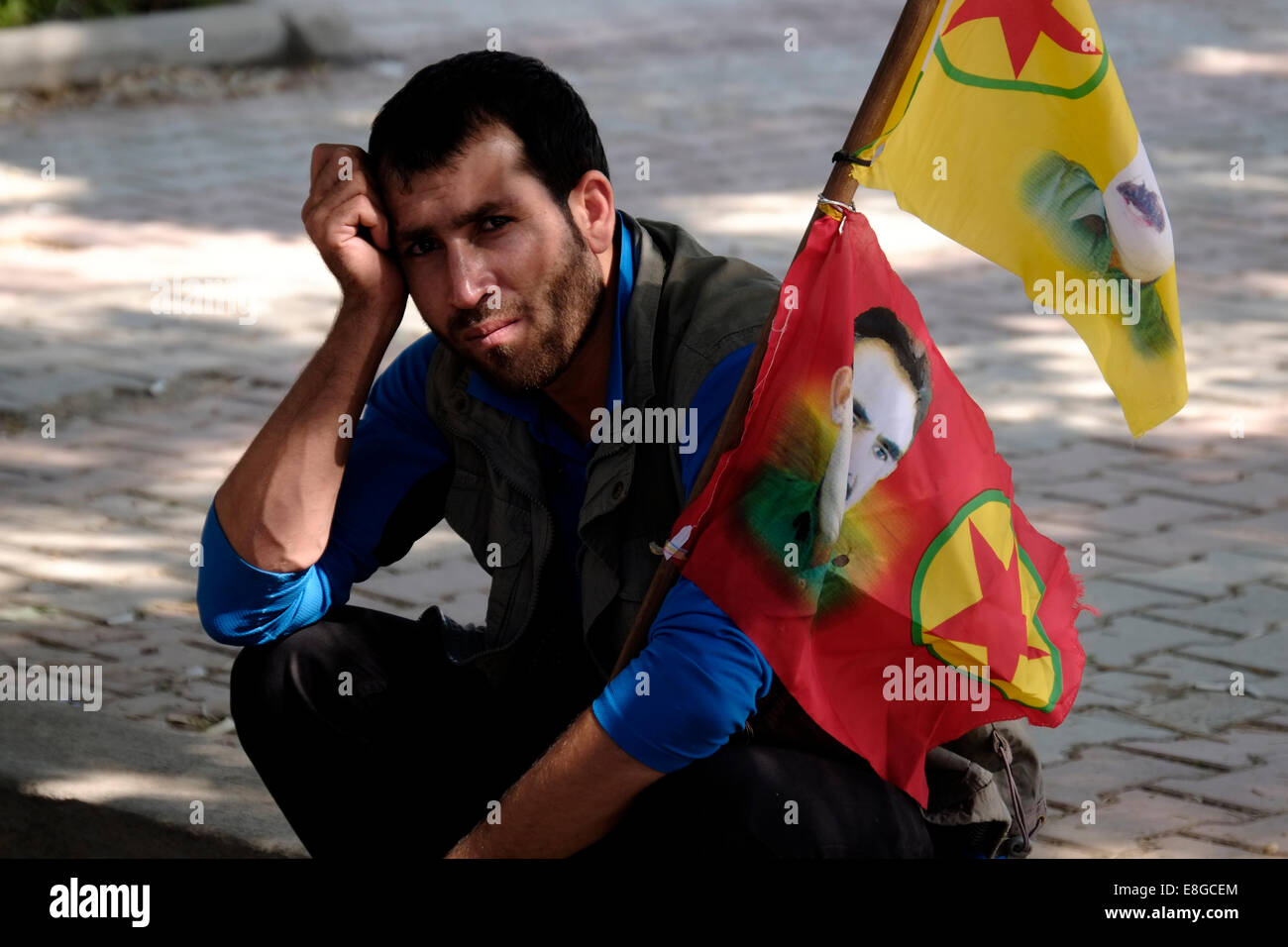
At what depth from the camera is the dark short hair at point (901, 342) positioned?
7.95 feet

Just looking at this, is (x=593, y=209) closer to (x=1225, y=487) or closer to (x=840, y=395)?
(x=840, y=395)

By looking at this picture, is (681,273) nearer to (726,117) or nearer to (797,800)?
(797,800)

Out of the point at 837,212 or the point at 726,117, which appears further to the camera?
the point at 726,117

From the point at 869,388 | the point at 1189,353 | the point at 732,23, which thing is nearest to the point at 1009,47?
the point at 869,388

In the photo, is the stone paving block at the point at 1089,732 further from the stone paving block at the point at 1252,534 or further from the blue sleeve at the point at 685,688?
the blue sleeve at the point at 685,688

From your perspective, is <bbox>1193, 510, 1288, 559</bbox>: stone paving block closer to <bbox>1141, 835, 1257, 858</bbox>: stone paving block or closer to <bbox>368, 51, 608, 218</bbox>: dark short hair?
<bbox>1141, 835, 1257, 858</bbox>: stone paving block

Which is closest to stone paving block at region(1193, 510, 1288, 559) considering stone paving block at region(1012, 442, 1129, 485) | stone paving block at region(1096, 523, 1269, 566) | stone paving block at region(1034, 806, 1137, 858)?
stone paving block at region(1096, 523, 1269, 566)

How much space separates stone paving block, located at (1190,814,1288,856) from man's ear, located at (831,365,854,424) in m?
1.22

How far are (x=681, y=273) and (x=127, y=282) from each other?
4343mm

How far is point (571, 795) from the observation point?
2.37 m

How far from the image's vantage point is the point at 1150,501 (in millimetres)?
4680

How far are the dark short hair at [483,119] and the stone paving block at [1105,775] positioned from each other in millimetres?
1448
